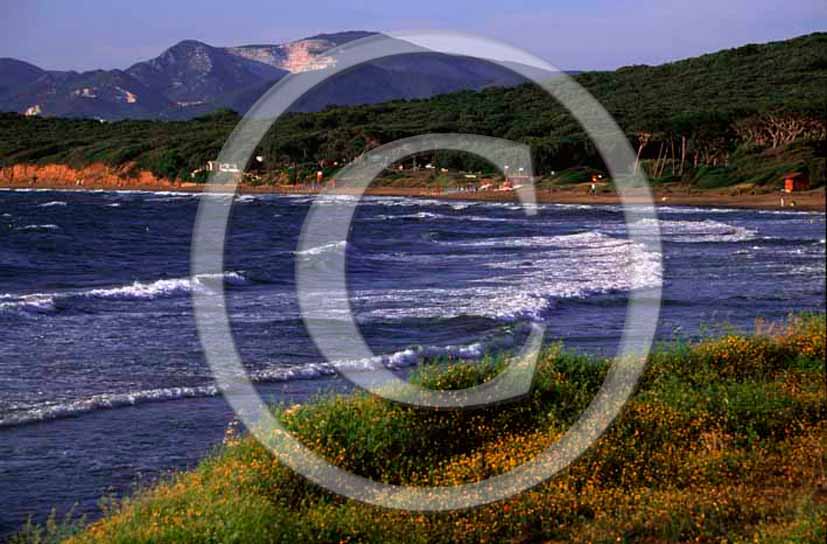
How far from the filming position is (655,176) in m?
84.9

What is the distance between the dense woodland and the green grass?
56728 mm

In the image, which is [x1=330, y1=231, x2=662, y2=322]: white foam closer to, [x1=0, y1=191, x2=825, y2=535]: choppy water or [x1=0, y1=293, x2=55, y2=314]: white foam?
[x1=0, y1=191, x2=825, y2=535]: choppy water

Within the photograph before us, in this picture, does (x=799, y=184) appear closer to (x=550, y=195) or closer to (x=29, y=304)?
(x=550, y=195)

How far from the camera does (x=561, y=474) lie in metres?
8.89

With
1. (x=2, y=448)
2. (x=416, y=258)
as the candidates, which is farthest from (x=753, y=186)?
(x=2, y=448)

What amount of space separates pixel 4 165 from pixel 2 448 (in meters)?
129

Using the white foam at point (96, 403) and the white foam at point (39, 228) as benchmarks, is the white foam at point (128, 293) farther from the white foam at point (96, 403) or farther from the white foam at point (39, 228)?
the white foam at point (39, 228)

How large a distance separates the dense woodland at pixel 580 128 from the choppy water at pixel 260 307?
27.1 metres

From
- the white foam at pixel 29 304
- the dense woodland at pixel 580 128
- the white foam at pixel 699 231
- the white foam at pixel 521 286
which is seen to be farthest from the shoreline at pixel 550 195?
the white foam at pixel 29 304

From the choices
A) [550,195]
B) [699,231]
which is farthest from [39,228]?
[550,195]

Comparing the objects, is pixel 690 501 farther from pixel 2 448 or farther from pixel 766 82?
pixel 766 82

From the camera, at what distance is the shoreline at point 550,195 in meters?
65.2

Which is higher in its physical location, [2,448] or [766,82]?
[766,82]

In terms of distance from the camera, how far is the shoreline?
6525 centimetres
